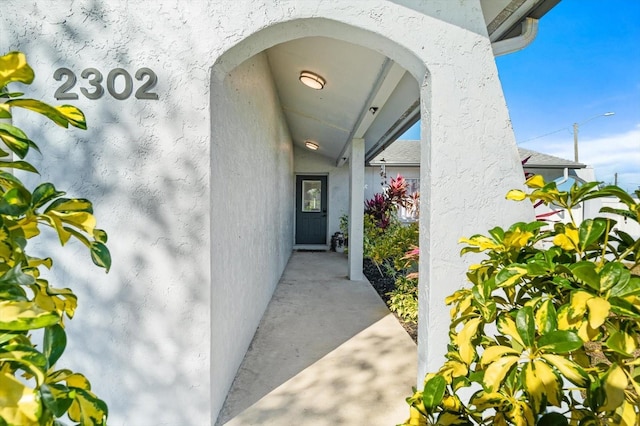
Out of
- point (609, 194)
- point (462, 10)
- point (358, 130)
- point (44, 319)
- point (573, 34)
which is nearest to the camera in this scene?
point (44, 319)

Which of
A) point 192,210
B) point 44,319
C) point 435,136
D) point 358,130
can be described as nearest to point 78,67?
point 192,210

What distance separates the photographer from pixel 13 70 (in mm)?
785

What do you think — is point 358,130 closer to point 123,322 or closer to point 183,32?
point 183,32

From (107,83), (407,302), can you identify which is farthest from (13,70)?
(407,302)

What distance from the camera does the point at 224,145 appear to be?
221 cm

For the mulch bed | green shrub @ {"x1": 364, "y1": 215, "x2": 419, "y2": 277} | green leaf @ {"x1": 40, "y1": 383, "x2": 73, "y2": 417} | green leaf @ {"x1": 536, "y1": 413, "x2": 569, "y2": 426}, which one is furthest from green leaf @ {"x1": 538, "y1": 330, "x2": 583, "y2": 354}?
green shrub @ {"x1": 364, "y1": 215, "x2": 419, "y2": 277}

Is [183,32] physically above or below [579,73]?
below

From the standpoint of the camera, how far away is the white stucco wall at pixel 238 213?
205 centimetres

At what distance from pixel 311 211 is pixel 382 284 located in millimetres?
4972

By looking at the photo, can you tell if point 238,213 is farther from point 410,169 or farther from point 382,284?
point 410,169

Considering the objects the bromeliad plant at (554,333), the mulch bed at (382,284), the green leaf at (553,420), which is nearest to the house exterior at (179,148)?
the bromeliad plant at (554,333)

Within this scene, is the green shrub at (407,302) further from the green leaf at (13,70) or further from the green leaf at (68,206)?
the green leaf at (13,70)

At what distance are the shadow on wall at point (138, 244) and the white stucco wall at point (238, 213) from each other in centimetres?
13

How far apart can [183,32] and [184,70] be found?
22 cm
